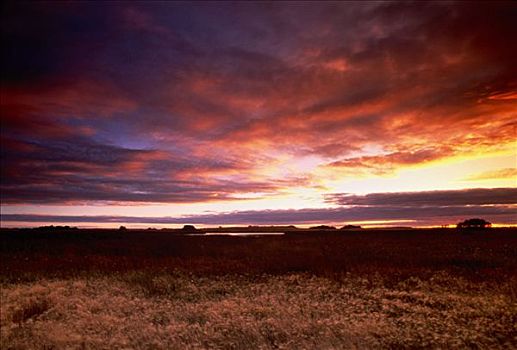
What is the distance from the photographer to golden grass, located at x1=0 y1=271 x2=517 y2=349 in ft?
27.3

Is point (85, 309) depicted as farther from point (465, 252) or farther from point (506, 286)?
point (465, 252)

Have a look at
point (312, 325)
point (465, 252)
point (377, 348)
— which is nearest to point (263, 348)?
point (312, 325)

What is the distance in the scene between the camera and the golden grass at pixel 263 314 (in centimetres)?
833

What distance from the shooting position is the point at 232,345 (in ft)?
27.0

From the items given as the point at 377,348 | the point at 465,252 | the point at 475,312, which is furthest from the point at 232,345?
the point at 465,252

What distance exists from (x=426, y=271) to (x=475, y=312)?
807cm

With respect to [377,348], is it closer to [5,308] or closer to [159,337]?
[159,337]

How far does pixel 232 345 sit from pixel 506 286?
10.1 meters

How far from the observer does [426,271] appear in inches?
694

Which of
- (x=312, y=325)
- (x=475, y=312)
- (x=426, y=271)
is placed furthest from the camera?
(x=426, y=271)

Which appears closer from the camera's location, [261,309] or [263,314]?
[263,314]

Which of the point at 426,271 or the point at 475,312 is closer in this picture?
the point at 475,312

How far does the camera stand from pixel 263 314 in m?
10.5

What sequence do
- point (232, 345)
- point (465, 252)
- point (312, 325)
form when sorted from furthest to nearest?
point (465, 252) < point (312, 325) < point (232, 345)
